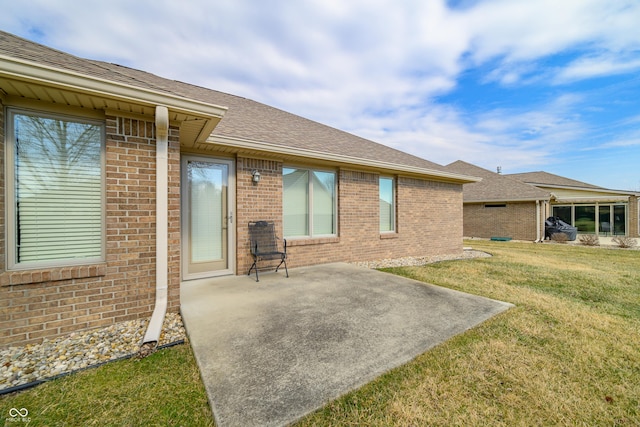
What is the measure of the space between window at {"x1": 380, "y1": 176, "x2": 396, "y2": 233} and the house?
37.7ft

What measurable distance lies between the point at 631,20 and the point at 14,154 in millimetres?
12069

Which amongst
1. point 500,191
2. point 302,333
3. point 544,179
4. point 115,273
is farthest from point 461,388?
point 544,179

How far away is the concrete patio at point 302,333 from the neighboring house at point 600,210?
17.6m

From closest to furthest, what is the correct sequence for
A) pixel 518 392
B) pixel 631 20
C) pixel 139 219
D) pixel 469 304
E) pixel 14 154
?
pixel 518 392, pixel 14 154, pixel 139 219, pixel 469 304, pixel 631 20

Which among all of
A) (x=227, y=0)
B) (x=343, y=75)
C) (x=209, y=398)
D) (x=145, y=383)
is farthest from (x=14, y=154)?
(x=343, y=75)

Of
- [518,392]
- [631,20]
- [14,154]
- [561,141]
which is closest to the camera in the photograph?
[518,392]

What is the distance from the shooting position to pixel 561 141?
21594 mm

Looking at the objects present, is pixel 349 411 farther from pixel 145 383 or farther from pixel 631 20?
pixel 631 20

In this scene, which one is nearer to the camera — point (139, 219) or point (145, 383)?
point (145, 383)

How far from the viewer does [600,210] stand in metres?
17.0

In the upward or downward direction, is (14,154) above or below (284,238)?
above

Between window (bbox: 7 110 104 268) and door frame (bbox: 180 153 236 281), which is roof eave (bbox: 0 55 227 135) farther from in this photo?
door frame (bbox: 180 153 236 281)

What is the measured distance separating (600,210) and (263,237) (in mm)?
23117

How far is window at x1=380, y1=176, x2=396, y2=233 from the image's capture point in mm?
7719
